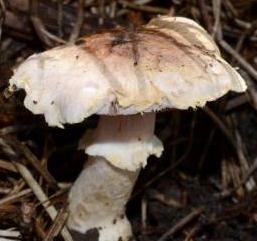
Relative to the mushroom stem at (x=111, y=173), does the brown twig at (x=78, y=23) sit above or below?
above

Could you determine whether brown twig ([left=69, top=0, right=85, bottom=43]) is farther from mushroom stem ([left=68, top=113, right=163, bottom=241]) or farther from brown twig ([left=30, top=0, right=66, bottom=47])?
mushroom stem ([left=68, top=113, right=163, bottom=241])

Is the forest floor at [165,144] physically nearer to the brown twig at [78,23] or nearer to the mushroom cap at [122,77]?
the brown twig at [78,23]

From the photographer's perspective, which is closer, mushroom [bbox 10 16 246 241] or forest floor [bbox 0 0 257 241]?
mushroom [bbox 10 16 246 241]

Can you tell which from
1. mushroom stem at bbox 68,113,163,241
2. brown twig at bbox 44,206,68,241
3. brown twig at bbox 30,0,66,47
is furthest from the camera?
brown twig at bbox 30,0,66,47

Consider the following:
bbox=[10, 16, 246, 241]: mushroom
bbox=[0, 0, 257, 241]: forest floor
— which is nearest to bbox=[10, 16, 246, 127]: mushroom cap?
bbox=[10, 16, 246, 241]: mushroom

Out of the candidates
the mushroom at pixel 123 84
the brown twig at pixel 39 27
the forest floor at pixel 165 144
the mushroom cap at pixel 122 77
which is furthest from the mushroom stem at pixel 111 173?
the brown twig at pixel 39 27

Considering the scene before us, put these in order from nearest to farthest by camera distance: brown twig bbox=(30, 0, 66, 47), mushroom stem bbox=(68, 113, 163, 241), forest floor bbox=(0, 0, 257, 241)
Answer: mushroom stem bbox=(68, 113, 163, 241)
forest floor bbox=(0, 0, 257, 241)
brown twig bbox=(30, 0, 66, 47)

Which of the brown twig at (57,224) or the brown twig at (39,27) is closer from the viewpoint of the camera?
the brown twig at (57,224)

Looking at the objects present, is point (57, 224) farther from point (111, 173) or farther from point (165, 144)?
point (165, 144)
